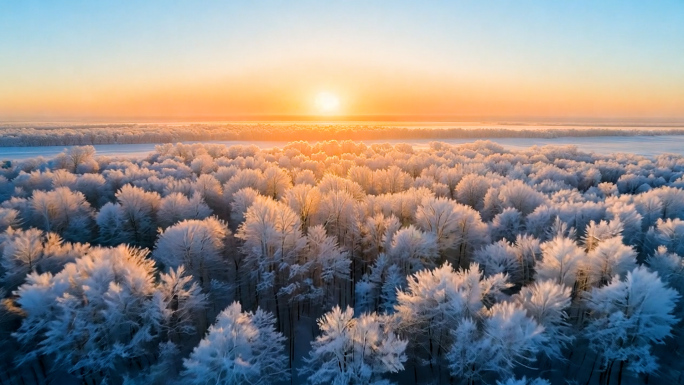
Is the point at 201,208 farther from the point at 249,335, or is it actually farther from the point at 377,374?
the point at 377,374

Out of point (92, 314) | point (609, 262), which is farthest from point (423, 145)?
point (92, 314)

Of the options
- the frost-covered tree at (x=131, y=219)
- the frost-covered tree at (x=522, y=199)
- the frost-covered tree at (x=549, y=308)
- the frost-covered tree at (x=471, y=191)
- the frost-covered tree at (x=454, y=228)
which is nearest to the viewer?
the frost-covered tree at (x=549, y=308)

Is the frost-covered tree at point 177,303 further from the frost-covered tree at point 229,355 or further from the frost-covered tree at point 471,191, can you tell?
the frost-covered tree at point 471,191

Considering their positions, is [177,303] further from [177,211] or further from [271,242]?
[177,211]

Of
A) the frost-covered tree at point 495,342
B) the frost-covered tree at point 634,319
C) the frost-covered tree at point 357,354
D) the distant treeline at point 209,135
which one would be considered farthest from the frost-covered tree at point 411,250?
the distant treeline at point 209,135

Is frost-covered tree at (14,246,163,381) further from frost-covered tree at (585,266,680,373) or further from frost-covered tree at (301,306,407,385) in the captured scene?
frost-covered tree at (585,266,680,373)
